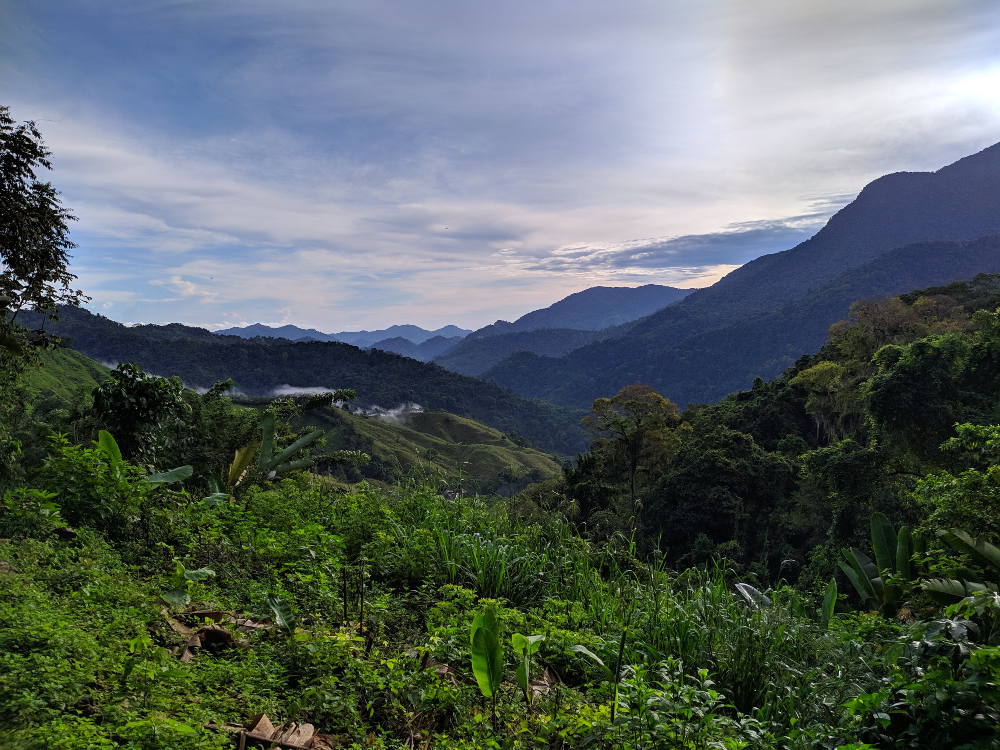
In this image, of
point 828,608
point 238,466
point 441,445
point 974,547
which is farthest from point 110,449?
point 441,445

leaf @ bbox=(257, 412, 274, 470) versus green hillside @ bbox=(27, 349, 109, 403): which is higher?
green hillside @ bbox=(27, 349, 109, 403)

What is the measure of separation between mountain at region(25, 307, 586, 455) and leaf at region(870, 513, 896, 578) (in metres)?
145

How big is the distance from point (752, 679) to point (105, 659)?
3.44m

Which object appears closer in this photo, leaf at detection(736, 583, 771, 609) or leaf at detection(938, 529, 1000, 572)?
leaf at detection(736, 583, 771, 609)

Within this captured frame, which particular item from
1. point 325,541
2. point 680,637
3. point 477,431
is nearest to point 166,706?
point 325,541

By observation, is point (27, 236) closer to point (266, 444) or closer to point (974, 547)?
point (266, 444)

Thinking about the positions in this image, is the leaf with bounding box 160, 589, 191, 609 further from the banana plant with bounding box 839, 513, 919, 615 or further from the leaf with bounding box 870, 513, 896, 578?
the leaf with bounding box 870, 513, 896, 578

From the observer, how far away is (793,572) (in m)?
23.3

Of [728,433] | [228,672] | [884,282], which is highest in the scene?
[884,282]

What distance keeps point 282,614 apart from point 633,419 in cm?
3123

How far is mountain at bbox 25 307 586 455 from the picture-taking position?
157125 mm

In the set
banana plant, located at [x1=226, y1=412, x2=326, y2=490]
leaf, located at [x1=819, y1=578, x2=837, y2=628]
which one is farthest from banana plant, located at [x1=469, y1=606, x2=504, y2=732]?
banana plant, located at [x1=226, y1=412, x2=326, y2=490]

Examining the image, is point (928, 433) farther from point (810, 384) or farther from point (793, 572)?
point (810, 384)

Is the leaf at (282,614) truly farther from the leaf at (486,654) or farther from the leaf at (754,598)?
the leaf at (754,598)
